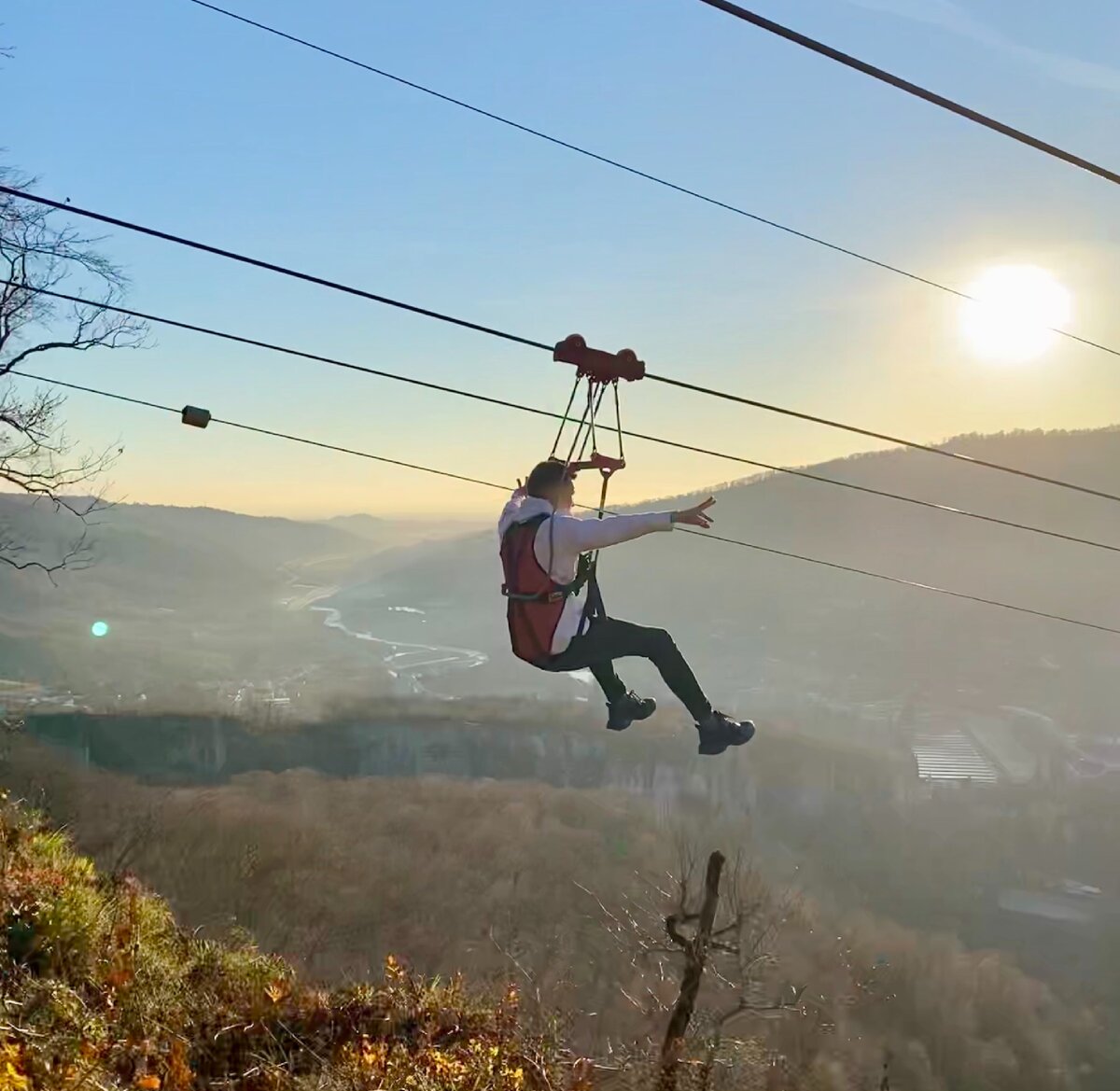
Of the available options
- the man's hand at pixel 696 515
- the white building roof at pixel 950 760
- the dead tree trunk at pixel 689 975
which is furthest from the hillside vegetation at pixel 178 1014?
the white building roof at pixel 950 760

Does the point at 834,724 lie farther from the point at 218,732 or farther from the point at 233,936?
the point at 233,936

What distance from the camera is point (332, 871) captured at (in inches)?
1800

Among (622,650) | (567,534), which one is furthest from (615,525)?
(622,650)

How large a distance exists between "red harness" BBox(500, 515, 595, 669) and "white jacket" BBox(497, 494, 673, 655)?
34 millimetres

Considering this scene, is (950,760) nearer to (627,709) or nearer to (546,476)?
(627,709)

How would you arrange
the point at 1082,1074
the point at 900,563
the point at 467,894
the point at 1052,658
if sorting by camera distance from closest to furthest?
the point at 1082,1074 → the point at 467,894 → the point at 1052,658 → the point at 900,563

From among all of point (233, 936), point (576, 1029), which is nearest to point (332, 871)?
point (576, 1029)

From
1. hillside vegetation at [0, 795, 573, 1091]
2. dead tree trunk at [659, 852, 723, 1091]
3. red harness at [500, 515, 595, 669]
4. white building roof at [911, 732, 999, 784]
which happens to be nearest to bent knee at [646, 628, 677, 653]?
red harness at [500, 515, 595, 669]

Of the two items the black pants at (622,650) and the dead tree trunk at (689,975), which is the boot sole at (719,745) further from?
the dead tree trunk at (689,975)

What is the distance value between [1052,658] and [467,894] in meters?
70.5

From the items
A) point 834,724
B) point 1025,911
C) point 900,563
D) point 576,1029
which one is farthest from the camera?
point 900,563

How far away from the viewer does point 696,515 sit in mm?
4871

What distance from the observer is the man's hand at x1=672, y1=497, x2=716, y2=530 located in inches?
190

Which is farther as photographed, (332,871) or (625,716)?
(332,871)
